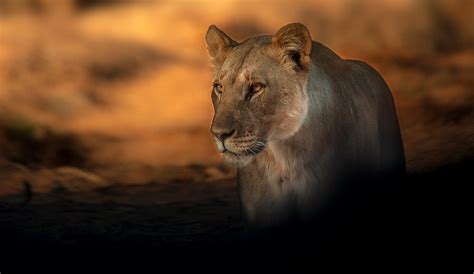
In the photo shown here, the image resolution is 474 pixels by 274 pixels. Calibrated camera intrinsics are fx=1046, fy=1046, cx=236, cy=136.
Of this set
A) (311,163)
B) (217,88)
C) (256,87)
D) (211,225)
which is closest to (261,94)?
(256,87)

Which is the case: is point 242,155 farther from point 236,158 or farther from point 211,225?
point 211,225

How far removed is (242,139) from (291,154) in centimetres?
54

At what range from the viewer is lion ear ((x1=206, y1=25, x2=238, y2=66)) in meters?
7.88

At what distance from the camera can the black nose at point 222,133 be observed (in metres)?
7.16

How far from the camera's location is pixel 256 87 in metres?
7.41

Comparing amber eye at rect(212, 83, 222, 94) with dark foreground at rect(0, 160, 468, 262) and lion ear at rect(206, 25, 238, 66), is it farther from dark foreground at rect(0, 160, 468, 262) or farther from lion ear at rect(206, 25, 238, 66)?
dark foreground at rect(0, 160, 468, 262)

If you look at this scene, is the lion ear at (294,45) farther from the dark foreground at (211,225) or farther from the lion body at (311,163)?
the dark foreground at (211,225)

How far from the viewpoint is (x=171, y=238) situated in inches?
400

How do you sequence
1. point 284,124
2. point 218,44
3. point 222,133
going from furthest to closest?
point 218,44 < point 284,124 < point 222,133

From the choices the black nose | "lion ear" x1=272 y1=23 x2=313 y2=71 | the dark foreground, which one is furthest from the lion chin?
A: "lion ear" x1=272 y1=23 x2=313 y2=71

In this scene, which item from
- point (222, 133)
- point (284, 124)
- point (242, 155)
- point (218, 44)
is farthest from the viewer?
point (218, 44)

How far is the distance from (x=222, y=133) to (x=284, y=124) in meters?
0.53

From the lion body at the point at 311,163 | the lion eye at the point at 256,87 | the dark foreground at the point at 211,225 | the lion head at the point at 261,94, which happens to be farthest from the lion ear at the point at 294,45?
the dark foreground at the point at 211,225

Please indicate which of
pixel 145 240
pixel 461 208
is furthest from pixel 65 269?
pixel 461 208
